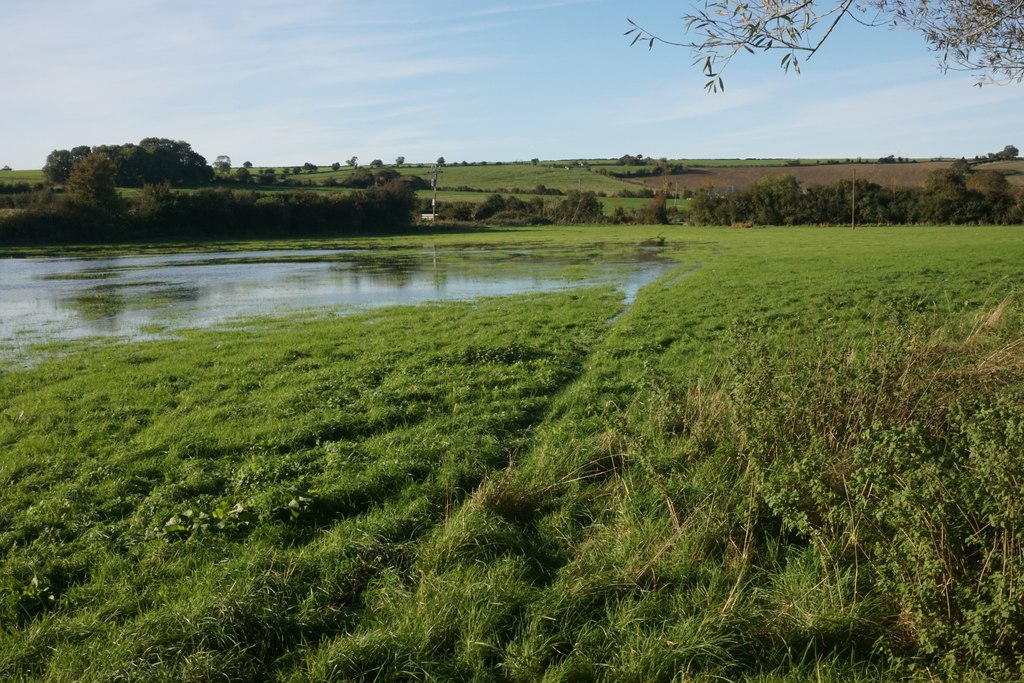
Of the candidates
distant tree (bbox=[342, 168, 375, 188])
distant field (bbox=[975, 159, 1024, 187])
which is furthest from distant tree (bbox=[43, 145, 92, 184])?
distant field (bbox=[975, 159, 1024, 187])

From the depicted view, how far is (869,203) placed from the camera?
83.1 meters

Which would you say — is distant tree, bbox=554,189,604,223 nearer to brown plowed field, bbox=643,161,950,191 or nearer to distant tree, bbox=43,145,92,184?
brown plowed field, bbox=643,161,950,191

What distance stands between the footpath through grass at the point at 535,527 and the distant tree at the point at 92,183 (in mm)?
66030

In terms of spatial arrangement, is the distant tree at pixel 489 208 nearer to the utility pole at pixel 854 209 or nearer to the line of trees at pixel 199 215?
the line of trees at pixel 199 215

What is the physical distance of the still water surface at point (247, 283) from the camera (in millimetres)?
21156

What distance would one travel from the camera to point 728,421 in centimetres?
729

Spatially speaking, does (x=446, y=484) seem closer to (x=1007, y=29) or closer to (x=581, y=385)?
(x=581, y=385)

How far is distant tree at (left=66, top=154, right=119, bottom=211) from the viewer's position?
6656cm

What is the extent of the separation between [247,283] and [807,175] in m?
95.5

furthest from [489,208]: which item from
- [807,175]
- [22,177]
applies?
[22,177]

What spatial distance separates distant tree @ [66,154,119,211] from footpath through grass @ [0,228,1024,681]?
2600 inches

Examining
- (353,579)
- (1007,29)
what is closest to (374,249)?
(1007,29)

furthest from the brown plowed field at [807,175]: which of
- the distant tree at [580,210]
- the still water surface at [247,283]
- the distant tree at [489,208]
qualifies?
the still water surface at [247,283]

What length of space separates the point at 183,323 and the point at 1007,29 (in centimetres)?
1942
